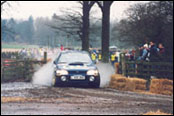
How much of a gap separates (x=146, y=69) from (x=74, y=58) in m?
3.25

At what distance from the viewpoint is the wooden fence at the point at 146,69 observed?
58.9 ft

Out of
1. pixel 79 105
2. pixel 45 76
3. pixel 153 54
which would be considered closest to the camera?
pixel 79 105

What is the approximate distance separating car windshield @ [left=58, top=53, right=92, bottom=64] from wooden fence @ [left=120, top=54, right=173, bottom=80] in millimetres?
1810

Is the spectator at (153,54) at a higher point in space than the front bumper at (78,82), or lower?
higher

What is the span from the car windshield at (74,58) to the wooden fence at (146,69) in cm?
181

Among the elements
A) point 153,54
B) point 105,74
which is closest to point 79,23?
point 105,74

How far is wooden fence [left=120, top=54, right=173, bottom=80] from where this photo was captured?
1795cm

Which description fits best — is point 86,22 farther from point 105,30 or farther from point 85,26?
point 105,30

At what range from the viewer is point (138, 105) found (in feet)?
38.8

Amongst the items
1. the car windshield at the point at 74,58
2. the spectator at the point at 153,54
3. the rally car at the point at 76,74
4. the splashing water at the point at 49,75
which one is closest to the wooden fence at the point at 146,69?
the spectator at the point at 153,54

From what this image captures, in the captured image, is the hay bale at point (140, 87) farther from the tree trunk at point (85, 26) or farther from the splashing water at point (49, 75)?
the tree trunk at point (85, 26)

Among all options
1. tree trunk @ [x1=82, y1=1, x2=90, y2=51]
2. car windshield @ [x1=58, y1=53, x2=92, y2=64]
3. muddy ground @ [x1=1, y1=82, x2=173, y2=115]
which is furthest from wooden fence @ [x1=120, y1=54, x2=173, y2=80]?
tree trunk @ [x1=82, y1=1, x2=90, y2=51]

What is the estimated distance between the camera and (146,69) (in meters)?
18.7

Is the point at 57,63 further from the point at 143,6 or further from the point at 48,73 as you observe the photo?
the point at 143,6
